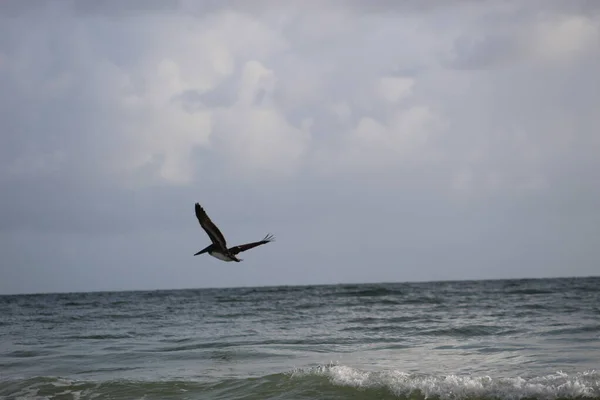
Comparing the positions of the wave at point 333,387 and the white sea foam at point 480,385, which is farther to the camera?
the wave at point 333,387

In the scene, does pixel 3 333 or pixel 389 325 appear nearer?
pixel 389 325

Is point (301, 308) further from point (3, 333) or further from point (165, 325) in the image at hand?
point (3, 333)

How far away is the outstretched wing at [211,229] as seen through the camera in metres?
8.24

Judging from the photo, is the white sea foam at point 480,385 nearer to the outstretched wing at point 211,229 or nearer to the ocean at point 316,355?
the ocean at point 316,355

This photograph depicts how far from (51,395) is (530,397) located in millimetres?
7460

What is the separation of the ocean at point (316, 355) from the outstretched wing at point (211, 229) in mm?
3742

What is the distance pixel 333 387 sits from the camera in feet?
37.5

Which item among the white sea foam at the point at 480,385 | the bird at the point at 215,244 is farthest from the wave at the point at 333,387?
the bird at the point at 215,244

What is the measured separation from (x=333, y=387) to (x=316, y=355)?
3.85 m

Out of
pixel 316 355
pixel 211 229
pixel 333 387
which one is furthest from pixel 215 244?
pixel 316 355

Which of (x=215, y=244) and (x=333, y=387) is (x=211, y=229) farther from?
(x=333, y=387)

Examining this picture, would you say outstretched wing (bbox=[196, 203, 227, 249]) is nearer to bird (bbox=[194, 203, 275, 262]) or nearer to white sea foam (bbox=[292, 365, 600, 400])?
bird (bbox=[194, 203, 275, 262])

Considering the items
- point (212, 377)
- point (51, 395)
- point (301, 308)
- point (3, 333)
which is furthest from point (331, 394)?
point (301, 308)

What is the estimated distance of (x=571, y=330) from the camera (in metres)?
18.6
